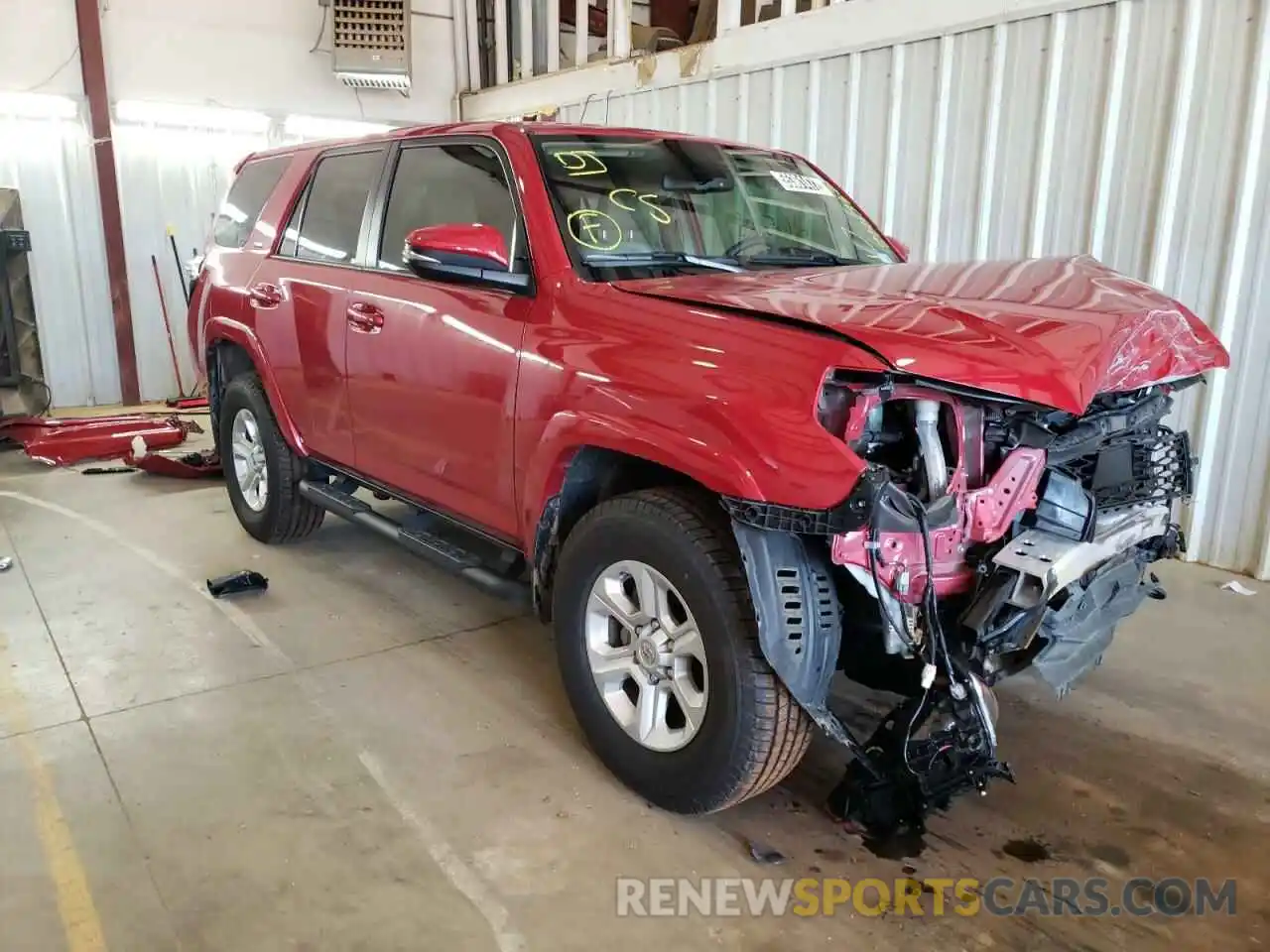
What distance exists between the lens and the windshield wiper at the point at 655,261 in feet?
9.22

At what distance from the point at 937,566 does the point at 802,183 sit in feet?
6.39

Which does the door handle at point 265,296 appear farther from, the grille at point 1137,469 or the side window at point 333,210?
the grille at point 1137,469

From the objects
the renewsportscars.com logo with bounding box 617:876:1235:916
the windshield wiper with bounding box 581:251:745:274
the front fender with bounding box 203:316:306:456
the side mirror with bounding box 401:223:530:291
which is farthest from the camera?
the front fender with bounding box 203:316:306:456

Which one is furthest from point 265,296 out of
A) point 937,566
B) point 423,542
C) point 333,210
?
point 937,566

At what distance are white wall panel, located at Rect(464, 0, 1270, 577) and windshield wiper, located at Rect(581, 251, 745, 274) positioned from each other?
287 centimetres

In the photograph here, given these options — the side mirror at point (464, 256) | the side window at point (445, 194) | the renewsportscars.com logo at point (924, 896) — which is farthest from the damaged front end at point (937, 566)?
the side window at point (445, 194)

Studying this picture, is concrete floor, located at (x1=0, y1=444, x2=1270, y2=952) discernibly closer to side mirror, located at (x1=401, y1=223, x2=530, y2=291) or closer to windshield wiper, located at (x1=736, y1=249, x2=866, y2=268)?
side mirror, located at (x1=401, y1=223, x2=530, y2=291)

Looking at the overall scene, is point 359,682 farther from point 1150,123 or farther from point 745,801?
point 1150,123

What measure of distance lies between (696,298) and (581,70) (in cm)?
655

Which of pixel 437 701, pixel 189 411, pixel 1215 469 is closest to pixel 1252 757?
pixel 1215 469

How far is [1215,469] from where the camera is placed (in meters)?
4.72

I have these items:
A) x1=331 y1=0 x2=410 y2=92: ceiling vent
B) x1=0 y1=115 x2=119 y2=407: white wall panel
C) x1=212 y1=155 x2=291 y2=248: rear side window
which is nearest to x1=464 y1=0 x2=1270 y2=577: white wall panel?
x1=212 y1=155 x2=291 y2=248: rear side window

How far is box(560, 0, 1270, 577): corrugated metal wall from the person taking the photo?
443cm

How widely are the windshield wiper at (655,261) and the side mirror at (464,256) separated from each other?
0.73ft
